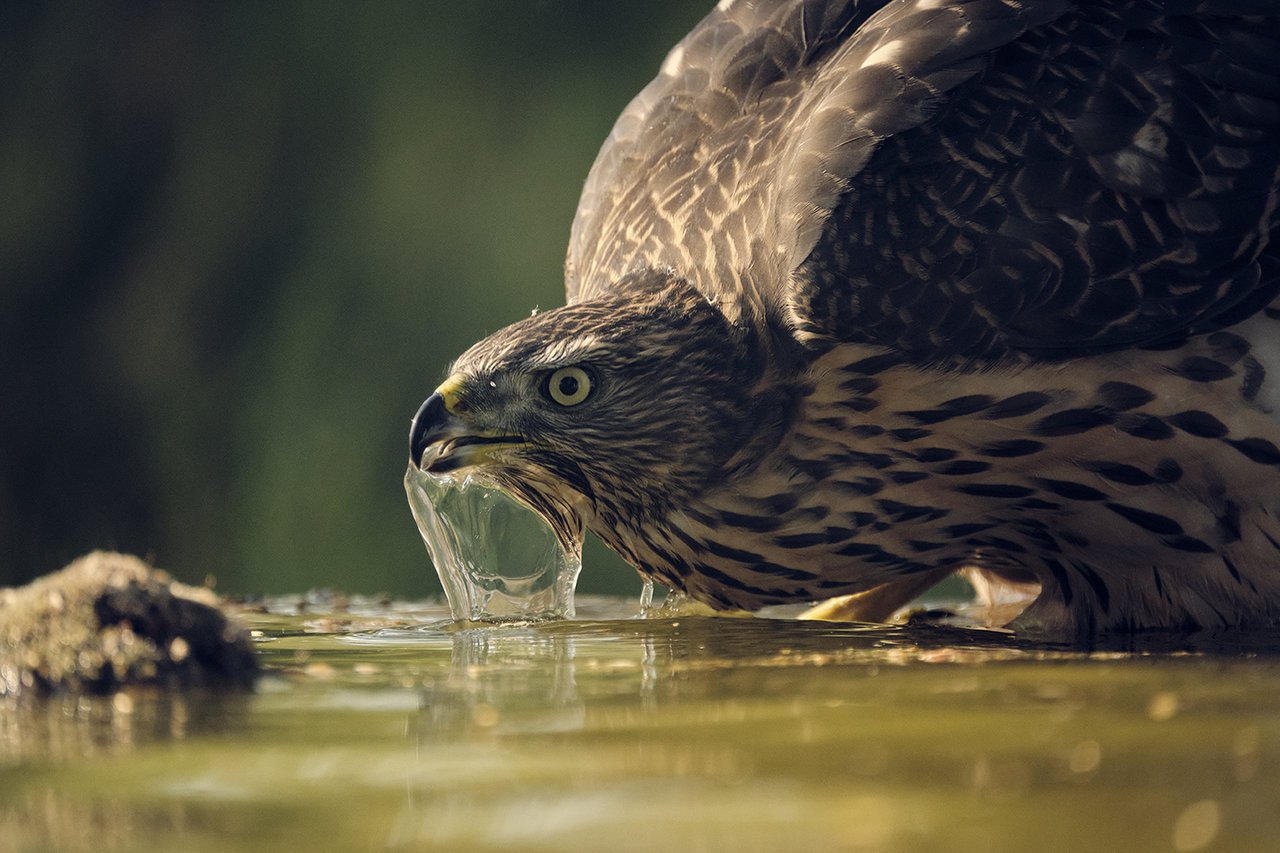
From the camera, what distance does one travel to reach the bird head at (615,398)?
266 cm

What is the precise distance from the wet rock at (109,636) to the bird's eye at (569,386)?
3.29ft

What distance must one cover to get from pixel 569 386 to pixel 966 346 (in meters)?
0.82

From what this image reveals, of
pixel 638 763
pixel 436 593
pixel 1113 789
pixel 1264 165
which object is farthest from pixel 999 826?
pixel 436 593

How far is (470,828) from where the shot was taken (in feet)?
3.51

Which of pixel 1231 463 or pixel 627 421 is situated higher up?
pixel 627 421

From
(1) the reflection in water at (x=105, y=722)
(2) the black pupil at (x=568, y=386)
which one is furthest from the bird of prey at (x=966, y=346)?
(1) the reflection in water at (x=105, y=722)

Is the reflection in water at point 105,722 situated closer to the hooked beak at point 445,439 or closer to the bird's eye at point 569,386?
the hooked beak at point 445,439

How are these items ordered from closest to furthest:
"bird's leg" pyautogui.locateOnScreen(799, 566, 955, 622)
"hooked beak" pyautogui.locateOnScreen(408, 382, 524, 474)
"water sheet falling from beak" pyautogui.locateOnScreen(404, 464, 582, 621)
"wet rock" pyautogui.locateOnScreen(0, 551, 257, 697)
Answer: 1. "wet rock" pyautogui.locateOnScreen(0, 551, 257, 697)
2. "hooked beak" pyautogui.locateOnScreen(408, 382, 524, 474)
3. "water sheet falling from beak" pyautogui.locateOnScreen(404, 464, 582, 621)
4. "bird's leg" pyautogui.locateOnScreen(799, 566, 955, 622)

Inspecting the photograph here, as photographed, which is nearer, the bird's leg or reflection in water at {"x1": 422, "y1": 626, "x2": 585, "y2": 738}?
reflection in water at {"x1": 422, "y1": 626, "x2": 585, "y2": 738}

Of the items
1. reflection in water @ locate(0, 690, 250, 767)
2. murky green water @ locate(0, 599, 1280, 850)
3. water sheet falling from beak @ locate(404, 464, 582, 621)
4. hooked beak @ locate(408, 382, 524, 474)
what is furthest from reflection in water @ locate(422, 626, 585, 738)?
water sheet falling from beak @ locate(404, 464, 582, 621)

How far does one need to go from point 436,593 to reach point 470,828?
24.0 feet

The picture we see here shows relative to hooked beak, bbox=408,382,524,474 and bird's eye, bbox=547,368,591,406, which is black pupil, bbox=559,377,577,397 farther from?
hooked beak, bbox=408,382,524,474

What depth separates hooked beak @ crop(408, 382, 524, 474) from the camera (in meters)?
2.64

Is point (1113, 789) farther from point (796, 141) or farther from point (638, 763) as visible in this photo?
point (796, 141)
